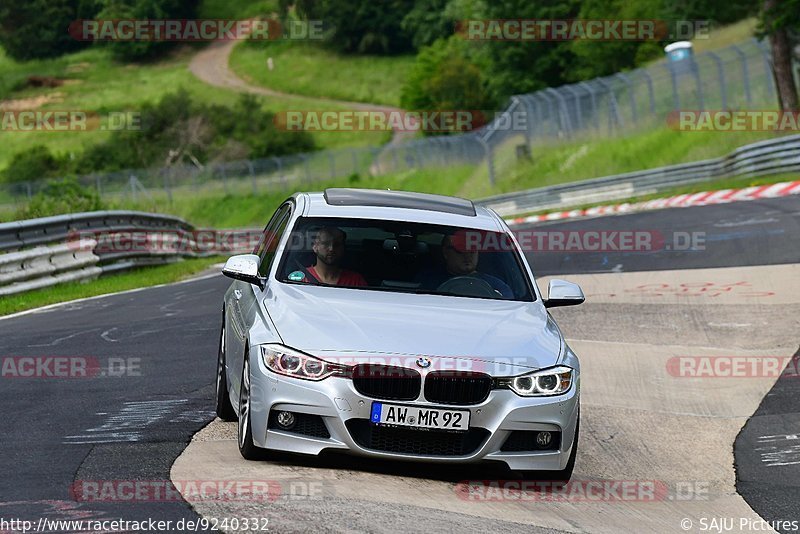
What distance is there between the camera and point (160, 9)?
13338 cm

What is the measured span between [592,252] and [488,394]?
50.2ft

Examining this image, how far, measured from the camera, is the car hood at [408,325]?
7.27 meters

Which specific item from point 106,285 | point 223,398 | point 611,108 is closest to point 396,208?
point 223,398

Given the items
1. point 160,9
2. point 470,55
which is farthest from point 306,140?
point 160,9

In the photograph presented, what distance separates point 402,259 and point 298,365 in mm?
1622

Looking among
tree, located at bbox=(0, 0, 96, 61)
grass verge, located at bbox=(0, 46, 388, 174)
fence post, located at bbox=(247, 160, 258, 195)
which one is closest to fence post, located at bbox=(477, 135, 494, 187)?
fence post, located at bbox=(247, 160, 258, 195)

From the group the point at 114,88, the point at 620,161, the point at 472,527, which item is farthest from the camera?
the point at 114,88

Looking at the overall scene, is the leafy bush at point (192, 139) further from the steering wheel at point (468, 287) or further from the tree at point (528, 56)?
the steering wheel at point (468, 287)

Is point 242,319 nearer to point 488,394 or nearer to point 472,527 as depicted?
point 488,394

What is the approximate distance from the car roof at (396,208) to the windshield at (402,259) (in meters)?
0.07

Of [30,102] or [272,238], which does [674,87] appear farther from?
[30,102]

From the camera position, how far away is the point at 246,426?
744 centimetres

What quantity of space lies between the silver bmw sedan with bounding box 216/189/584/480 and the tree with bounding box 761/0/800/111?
3166cm

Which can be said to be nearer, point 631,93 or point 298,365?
point 298,365
